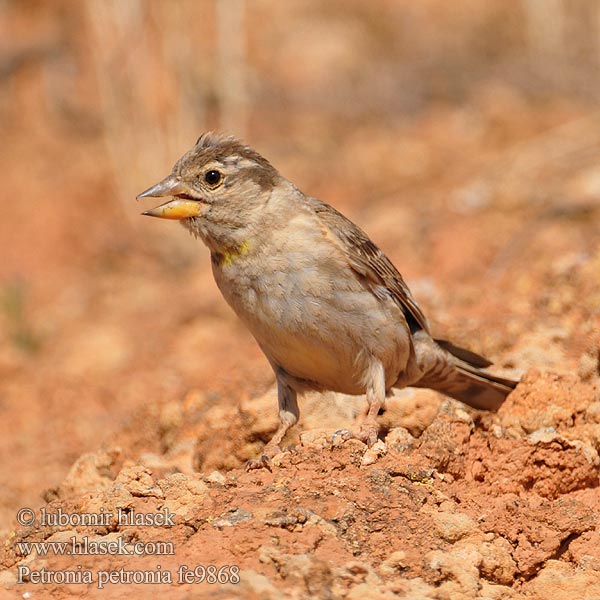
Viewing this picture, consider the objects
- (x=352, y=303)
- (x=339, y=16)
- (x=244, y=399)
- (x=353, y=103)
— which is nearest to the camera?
(x=352, y=303)

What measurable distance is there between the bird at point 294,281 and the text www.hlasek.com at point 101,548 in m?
0.96

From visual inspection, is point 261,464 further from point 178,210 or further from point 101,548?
point 178,210

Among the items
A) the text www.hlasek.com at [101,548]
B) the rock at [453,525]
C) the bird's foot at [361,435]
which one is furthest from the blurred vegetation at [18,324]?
the rock at [453,525]

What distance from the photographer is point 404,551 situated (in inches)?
157

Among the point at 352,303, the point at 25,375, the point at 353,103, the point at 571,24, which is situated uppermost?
the point at 571,24

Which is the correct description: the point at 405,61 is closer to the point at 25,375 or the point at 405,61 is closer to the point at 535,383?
the point at 25,375

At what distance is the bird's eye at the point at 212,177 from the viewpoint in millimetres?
5336

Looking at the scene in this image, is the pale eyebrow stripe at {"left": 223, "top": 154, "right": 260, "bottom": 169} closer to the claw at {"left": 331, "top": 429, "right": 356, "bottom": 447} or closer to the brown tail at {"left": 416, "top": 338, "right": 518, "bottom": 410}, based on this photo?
the brown tail at {"left": 416, "top": 338, "right": 518, "bottom": 410}

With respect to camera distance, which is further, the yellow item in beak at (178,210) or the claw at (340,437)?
the yellow item in beak at (178,210)

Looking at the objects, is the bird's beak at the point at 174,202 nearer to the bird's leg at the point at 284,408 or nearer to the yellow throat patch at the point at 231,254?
the yellow throat patch at the point at 231,254

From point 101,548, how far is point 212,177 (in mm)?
2085

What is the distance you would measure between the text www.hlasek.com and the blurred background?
1754 millimetres

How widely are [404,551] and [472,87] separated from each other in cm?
1390

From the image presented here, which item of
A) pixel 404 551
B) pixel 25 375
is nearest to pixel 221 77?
pixel 25 375
